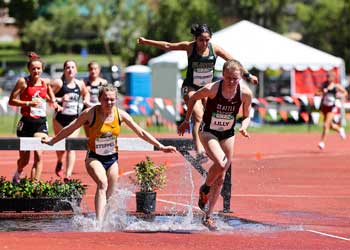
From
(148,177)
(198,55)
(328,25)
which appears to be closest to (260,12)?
(328,25)

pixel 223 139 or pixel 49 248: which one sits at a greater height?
pixel 223 139

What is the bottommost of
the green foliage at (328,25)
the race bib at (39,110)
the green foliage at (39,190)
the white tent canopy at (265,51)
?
the green foliage at (39,190)

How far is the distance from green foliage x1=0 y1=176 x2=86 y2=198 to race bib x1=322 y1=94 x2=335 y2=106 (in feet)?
43.7

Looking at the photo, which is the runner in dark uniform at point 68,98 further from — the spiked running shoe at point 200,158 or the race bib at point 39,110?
the spiked running shoe at point 200,158

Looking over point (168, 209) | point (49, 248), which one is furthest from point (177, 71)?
point (49, 248)

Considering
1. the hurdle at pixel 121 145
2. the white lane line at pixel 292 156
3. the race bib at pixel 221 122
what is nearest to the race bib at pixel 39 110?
the hurdle at pixel 121 145

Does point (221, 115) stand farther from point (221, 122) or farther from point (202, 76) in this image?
point (202, 76)

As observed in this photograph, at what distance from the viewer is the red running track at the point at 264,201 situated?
10422 millimetres

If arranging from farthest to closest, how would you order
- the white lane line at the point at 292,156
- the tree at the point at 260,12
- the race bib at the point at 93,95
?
the tree at the point at 260,12 < the white lane line at the point at 292,156 < the race bib at the point at 93,95

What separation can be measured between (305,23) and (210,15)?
9635 mm

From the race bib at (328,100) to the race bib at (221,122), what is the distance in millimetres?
14052

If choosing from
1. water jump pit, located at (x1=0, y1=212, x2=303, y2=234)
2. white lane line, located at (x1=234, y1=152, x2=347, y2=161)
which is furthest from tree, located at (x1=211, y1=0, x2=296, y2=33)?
water jump pit, located at (x1=0, y1=212, x2=303, y2=234)

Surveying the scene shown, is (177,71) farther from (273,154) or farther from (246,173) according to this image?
(246,173)

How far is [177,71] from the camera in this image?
3547 centimetres
